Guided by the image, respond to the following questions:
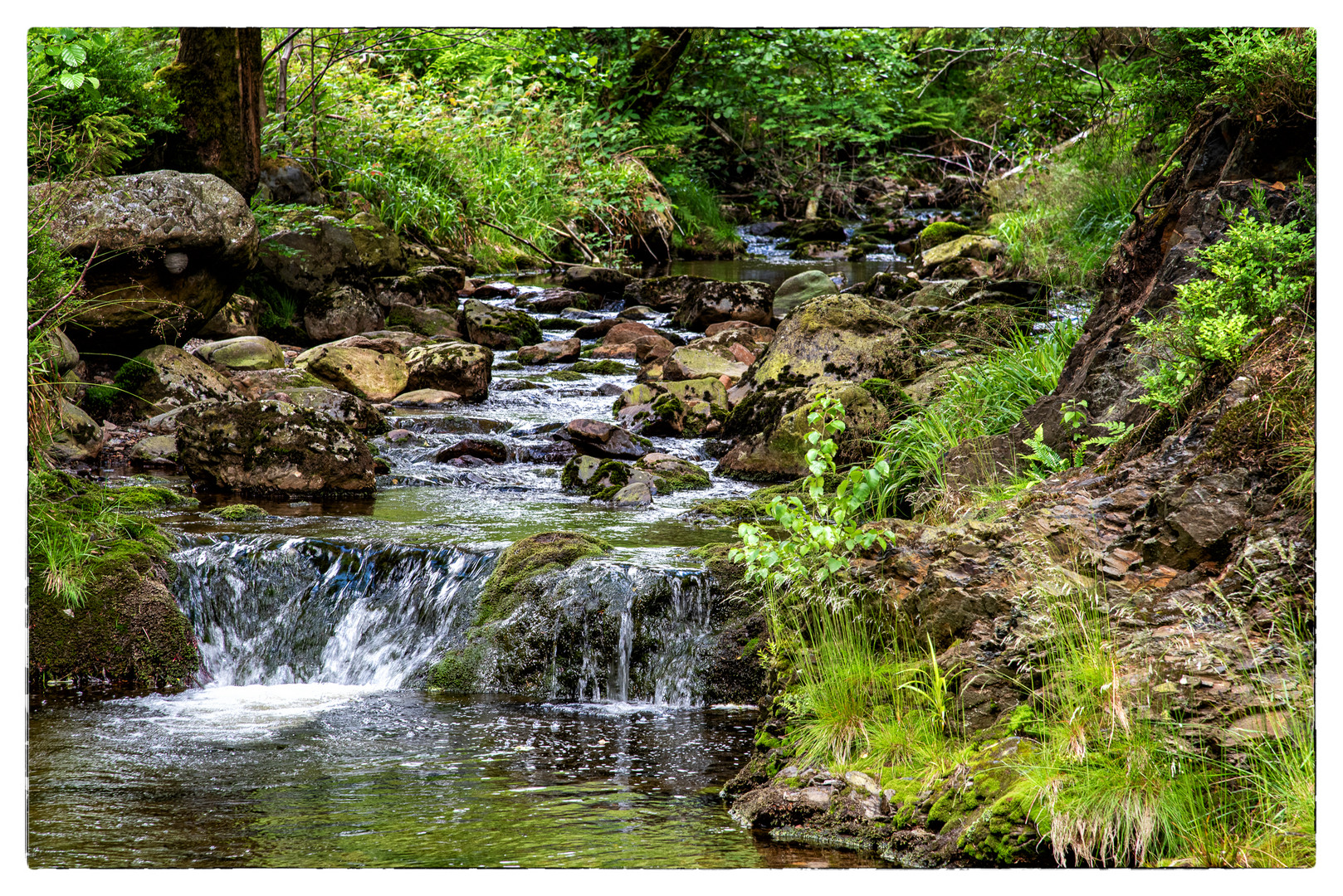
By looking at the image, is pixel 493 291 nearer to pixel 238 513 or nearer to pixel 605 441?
pixel 605 441

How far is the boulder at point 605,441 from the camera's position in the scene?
908 cm

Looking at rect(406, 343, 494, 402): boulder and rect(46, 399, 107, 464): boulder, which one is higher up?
rect(406, 343, 494, 402): boulder

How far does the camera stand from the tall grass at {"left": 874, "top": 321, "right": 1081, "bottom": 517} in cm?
624

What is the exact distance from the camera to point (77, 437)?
802 centimetres

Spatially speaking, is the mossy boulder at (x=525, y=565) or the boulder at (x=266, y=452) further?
the boulder at (x=266, y=452)

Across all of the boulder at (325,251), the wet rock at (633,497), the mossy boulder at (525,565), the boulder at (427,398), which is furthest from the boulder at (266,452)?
the boulder at (325,251)

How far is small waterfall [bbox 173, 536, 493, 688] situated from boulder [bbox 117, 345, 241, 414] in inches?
138

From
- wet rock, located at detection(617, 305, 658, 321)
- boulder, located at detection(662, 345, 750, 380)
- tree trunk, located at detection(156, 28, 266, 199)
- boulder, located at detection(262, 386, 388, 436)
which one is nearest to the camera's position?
boulder, located at detection(262, 386, 388, 436)

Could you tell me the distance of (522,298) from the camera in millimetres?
15078

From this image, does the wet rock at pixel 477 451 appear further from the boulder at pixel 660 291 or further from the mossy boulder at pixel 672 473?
the boulder at pixel 660 291

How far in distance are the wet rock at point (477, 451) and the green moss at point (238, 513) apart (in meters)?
1.94

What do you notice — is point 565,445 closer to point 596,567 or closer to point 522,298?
point 596,567

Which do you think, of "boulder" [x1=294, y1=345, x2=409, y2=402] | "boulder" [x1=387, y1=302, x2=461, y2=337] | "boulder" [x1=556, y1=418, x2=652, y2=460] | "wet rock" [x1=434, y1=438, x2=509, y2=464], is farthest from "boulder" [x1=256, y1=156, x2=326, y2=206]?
"boulder" [x1=556, y1=418, x2=652, y2=460]

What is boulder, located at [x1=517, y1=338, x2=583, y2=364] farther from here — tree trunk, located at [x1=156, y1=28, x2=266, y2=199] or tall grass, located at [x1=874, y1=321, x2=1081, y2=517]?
tall grass, located at [x1=874, y1=321, x2=1081, y2=517]
